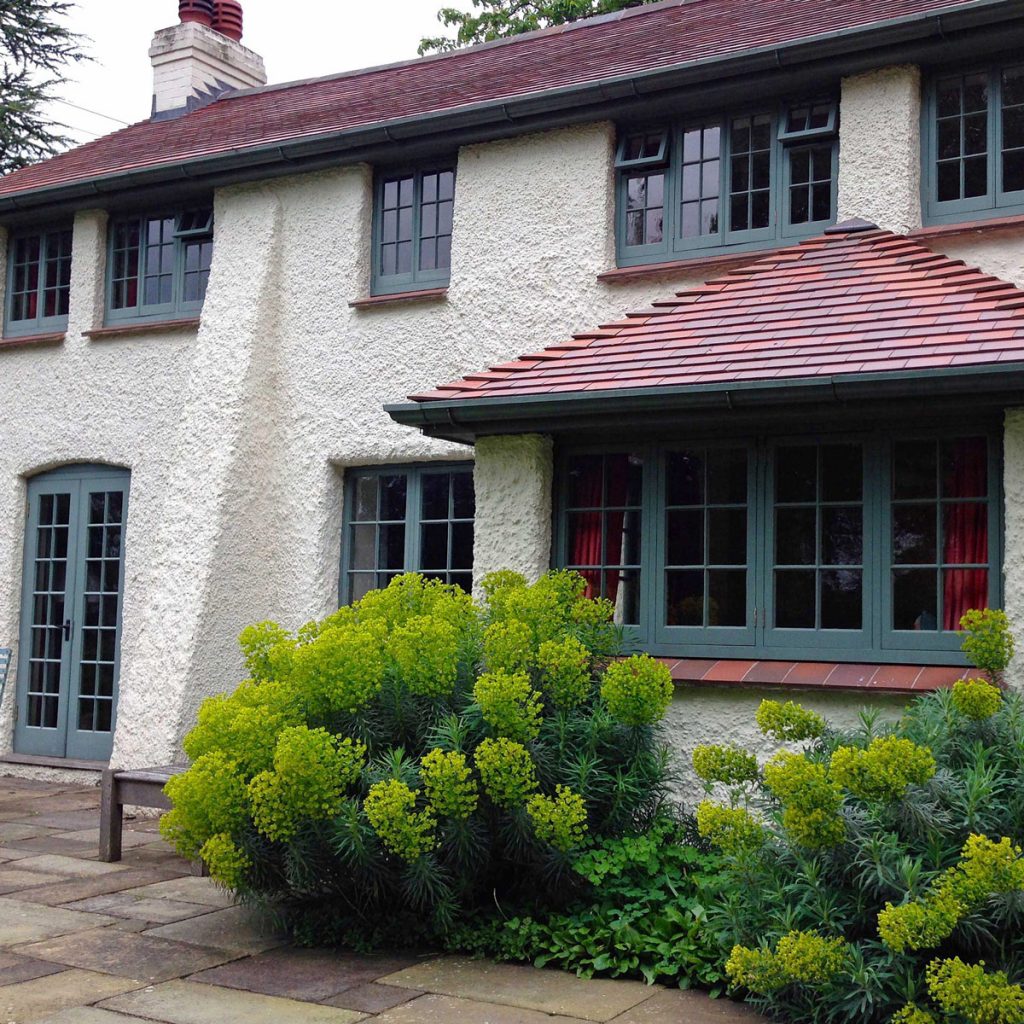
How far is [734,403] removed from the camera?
20.5ft

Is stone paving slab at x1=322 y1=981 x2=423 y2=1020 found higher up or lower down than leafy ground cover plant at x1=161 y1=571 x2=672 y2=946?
lower down

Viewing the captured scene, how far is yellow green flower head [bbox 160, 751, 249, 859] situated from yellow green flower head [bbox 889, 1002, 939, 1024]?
296cm

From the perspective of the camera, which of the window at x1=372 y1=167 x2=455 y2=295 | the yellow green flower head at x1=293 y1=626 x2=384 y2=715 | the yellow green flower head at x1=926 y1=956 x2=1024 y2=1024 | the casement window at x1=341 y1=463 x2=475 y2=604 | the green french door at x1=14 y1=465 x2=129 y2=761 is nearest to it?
the yellow green flower head at x1=926 y1=956 x2=1024 y2=1024

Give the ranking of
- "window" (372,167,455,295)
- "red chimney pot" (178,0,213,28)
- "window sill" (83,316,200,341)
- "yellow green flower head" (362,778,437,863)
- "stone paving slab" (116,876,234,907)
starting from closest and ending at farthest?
"yellow green flower head" (362,778,437,863)
"stone paving slab" (116,876,234,907)
"window" (372,167,455,295)
"window sill" (83,316,200,341)
"red chimney pot" (178,0,213,28)

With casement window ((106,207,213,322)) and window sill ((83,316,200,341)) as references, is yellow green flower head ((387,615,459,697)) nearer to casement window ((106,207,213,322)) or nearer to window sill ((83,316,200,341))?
window sill ((83,316,200,341))

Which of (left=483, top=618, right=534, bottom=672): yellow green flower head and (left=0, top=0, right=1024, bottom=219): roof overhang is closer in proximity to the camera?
(left=483, top=618, right=534, bottom=672): yellow green flower head

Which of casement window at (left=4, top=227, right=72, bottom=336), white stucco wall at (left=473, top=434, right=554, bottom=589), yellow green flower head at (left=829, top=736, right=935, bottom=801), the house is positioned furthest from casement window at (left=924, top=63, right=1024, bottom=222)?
casement window at (left=4, top=227, right=72, bottom=336)

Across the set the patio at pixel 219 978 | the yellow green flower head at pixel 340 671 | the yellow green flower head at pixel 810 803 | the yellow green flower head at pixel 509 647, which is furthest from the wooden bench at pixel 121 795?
the yellow green flower head at pixel 810 803

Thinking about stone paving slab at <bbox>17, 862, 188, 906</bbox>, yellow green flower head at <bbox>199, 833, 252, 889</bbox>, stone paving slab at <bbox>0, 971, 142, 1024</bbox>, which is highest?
yellow green flower head at <bbox>199, 833, 252, 889</bbox>

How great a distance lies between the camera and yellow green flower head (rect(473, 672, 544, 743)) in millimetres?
5578

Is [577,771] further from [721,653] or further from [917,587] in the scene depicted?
[917,587]

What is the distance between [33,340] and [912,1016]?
9888mm

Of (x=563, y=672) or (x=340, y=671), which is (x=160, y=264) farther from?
(x=563, y=672)

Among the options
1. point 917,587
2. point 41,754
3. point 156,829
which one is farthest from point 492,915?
point 41,754
